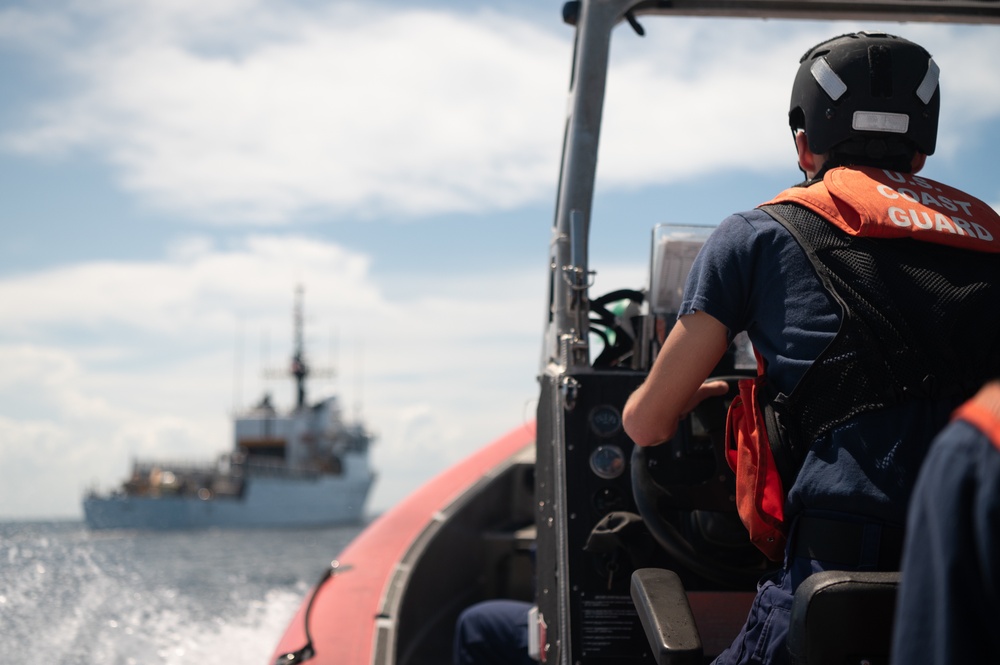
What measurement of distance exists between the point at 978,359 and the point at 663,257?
3.75ft

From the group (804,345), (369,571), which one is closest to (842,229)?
(804,345)

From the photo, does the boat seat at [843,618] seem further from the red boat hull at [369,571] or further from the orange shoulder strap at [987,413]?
the red boat hull at [369,571]

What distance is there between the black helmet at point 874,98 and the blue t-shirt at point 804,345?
229mm

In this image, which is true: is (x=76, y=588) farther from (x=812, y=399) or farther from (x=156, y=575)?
(x=812, y=399)

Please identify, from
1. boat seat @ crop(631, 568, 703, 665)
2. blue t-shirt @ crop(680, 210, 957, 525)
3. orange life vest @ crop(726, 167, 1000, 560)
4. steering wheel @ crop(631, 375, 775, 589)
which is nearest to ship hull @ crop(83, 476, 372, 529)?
steering wheel @ crop(631, 375, 775, 589)

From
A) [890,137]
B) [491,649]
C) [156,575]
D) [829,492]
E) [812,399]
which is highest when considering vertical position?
[890,137]

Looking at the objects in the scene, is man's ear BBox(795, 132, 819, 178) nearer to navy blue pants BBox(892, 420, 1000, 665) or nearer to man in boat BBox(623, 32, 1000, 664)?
man in boat BBox(623, 32, 1000, 664)

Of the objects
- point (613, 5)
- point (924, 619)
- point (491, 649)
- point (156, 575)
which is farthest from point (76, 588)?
point (924, 619)

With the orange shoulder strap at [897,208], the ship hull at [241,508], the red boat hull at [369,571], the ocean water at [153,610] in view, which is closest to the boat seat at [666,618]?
the orange shoulder strap at [897,208]

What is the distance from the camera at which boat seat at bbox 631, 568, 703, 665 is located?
1.50m

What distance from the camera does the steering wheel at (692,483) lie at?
2.17 m

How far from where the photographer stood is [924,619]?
0.76 m

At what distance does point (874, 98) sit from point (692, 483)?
980mm

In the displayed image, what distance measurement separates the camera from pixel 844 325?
55.9 inches
